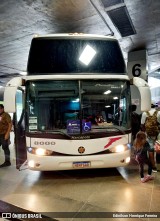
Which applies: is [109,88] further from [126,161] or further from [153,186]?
[153,186]

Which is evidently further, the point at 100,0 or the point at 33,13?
the point at 33,13

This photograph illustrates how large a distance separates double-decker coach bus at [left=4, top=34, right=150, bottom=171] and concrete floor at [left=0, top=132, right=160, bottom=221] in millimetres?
479

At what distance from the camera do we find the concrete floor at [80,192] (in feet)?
13.1

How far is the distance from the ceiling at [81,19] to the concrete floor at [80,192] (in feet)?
15.5

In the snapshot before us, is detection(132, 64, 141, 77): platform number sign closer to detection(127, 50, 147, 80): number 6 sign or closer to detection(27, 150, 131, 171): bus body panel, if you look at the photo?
detection(127, 50, 147, 80): number 6 sign

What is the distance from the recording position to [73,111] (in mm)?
5148

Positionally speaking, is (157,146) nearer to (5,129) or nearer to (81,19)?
(5,129)

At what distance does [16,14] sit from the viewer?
6828mm

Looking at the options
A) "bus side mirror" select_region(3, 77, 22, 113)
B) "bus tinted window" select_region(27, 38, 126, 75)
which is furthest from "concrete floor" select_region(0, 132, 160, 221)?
"bus tinted window" select_region(27, 38, 126, 75)

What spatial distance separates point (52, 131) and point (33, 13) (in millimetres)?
3974

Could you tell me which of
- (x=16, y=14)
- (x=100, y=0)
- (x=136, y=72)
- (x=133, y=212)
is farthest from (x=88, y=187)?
(x=136, y=72)

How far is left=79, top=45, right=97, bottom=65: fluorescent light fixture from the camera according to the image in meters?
5.54

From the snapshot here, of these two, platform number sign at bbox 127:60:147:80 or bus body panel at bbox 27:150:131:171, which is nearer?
bus body panel at bbox 27:150:131:171

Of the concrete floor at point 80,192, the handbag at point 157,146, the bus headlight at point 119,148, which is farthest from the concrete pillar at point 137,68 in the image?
the bus headlight at point 119,148
